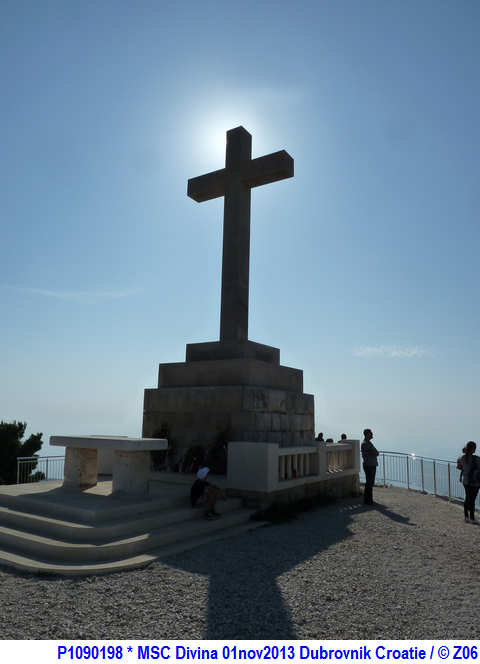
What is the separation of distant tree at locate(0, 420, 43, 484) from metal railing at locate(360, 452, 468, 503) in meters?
13.3

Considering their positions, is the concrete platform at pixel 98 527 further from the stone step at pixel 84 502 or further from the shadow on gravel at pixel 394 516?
the shadow on gravel at pixel 394 516

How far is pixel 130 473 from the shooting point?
745 centimetres

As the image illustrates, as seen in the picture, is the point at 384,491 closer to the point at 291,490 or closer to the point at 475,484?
the point at 475,484

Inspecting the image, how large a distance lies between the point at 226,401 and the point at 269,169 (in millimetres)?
5774

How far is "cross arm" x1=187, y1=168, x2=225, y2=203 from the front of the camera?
11906mm

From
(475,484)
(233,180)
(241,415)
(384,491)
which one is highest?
(233,180)

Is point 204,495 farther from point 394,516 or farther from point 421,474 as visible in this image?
point 421,474

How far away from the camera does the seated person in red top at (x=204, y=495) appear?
23.4 feet

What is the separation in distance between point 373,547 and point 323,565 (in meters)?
1.41

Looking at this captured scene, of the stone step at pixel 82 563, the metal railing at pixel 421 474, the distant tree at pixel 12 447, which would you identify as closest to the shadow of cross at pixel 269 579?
the stone step at pixel 82 563

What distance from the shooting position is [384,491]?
13562 mm
